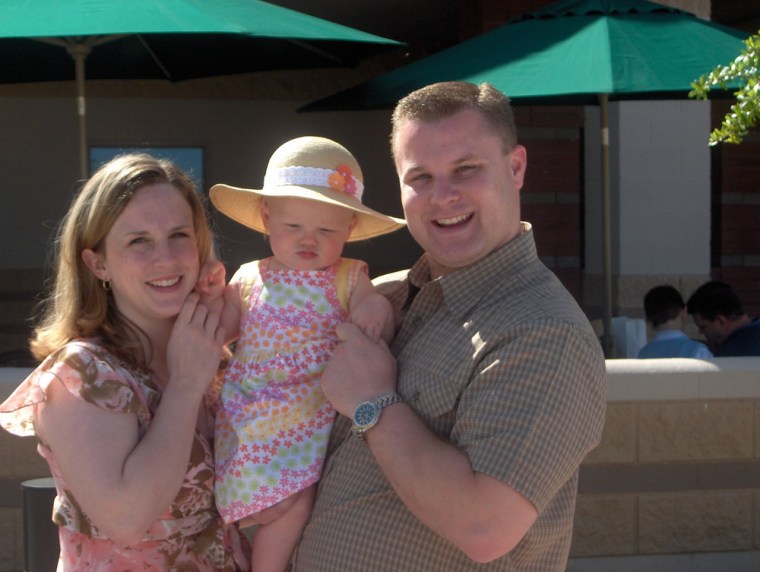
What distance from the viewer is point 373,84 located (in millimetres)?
6590

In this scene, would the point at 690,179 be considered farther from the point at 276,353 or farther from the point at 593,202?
the point at 276,353

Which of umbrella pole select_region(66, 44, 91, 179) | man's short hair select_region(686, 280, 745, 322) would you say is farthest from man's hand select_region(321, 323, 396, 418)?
man's short hair select_region(686, 280, 745, 322)

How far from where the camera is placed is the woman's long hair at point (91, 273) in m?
2.47

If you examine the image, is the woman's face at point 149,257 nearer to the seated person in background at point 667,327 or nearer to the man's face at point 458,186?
the man's face at point 458,186

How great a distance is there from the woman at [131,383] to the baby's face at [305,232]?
20cm

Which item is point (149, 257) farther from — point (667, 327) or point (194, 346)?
point (667, 327)

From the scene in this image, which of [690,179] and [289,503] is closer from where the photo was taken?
[289,503]

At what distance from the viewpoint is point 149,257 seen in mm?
2475

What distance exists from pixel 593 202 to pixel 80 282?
23.5ft

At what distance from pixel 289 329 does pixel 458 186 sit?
1.86 feet

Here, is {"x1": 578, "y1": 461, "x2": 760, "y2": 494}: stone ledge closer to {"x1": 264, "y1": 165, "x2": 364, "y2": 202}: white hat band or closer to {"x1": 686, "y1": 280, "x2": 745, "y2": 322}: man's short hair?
{"x1": 686, "y1": 280, "x2": 745, "y2": 322}: man's short hair

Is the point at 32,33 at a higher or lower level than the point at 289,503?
higher

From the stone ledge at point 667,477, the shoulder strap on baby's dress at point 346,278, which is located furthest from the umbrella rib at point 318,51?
the shoulder strap on baby's dress at point 346,278

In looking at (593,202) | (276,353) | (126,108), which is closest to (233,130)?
(126,108)
